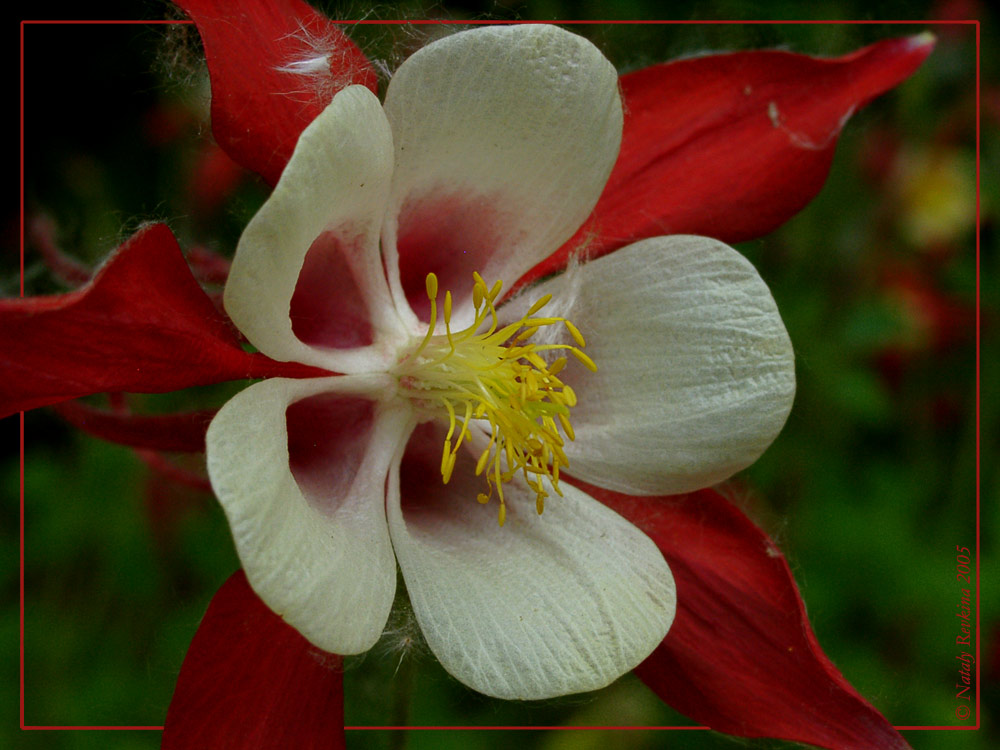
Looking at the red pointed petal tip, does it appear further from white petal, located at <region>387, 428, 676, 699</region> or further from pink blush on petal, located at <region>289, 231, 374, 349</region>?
pink blush on petal, located at <region>289, 231, 374, 349</region>

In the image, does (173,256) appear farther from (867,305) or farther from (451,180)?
(867,305)

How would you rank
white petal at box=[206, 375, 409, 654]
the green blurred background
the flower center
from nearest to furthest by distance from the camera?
1. white petal at box=[206, 375, 409, 654]
2. the flower center
3. the green blurred background

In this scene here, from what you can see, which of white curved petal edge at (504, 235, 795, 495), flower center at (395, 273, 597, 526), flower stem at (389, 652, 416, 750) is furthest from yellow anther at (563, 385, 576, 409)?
flower stem at (389, 652, 416, 750)

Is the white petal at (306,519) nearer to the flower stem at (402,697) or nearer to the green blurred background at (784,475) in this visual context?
the flower stem at (402,697)

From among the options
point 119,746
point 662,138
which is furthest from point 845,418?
point 119,746

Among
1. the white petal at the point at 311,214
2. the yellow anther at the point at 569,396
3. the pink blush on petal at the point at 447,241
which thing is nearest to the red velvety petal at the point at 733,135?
the pink blush on petal at the point at 447,241

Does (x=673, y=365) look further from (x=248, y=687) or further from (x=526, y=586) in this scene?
(x=248, y=687)

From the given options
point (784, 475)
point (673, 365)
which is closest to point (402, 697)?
point (673, 365)
